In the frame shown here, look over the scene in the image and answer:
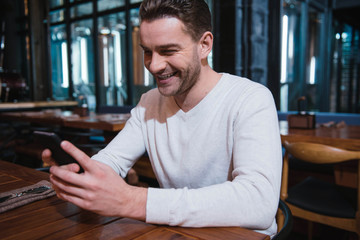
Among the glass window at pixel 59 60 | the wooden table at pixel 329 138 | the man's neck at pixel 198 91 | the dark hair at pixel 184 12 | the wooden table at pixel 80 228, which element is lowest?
the wooden table at pixel 329 138

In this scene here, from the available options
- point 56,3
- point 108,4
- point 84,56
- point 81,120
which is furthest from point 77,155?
point 84,56

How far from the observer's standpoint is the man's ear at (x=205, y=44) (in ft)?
3.66

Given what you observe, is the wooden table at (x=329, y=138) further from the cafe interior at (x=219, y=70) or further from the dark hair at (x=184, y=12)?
the dark hair at (x=184, y=12)

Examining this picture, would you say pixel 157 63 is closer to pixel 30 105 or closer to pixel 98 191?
pixel 98 191

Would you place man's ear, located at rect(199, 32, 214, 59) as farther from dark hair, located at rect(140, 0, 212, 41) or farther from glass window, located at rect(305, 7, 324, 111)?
glass window, located at rect(305, 7, 324, 111)

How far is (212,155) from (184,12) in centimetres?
51

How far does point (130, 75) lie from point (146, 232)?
5.54 metres

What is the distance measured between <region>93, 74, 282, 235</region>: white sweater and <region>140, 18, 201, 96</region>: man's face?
11 cm

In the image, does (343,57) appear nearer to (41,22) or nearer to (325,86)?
(325,86)

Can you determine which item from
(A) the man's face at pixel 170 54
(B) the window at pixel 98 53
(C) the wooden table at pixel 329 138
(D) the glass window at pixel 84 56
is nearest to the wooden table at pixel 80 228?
(A) the man's face at pixel 170 54

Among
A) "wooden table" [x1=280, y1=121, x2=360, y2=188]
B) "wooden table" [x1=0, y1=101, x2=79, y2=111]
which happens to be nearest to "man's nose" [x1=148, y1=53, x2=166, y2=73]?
"wooden table" [x1=280, y1=121, x2=360, y2=188]

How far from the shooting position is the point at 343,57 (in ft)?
22.3

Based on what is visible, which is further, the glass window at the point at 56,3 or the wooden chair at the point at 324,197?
the glass window at the point at 56,3

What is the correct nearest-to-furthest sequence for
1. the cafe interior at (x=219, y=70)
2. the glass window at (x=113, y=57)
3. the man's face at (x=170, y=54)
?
the cafe interior at (x=219, y=70) < the man's face at (x=170, y=54) < the glass window at (x=113, y=57)
